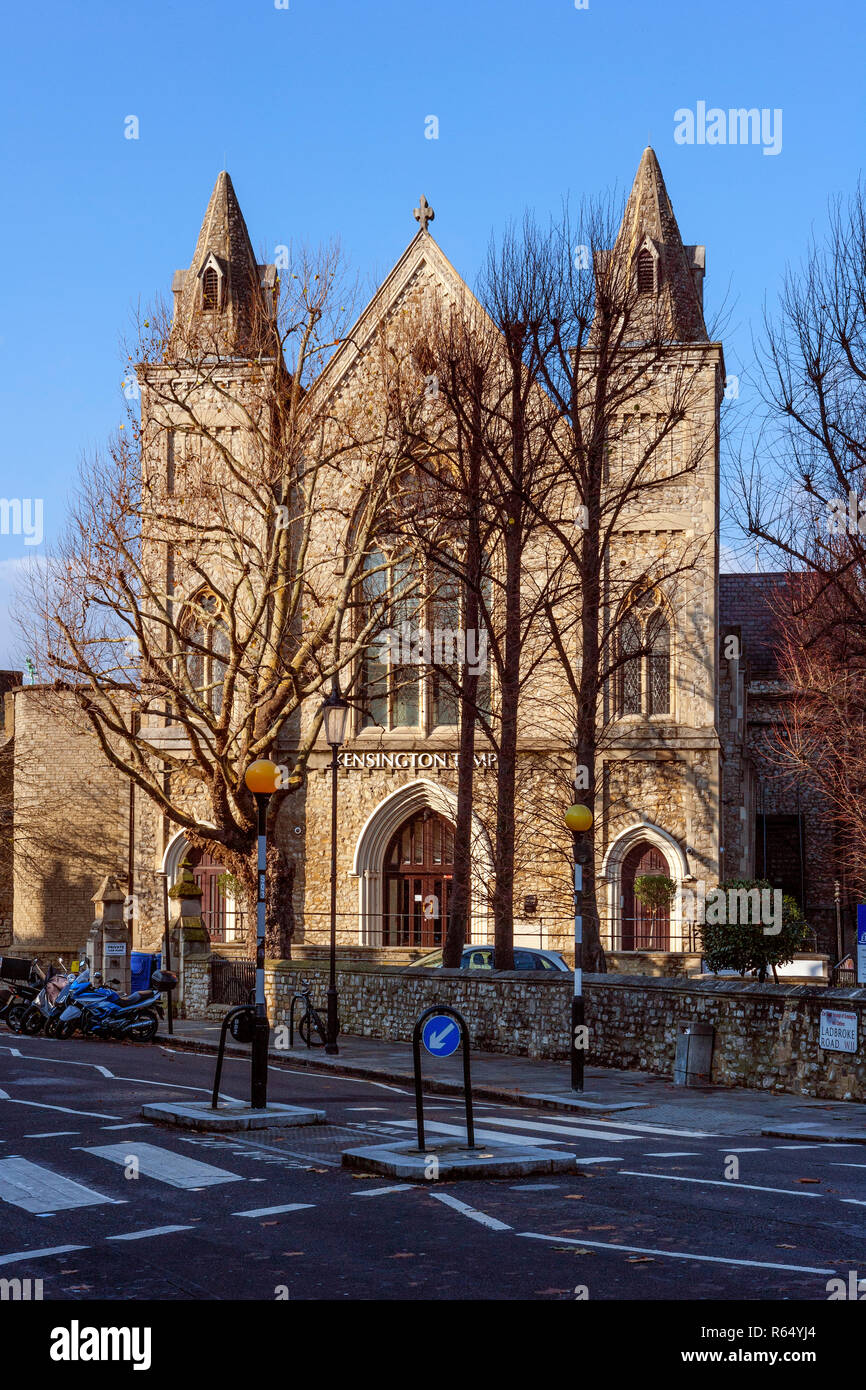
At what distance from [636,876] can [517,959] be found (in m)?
8.19

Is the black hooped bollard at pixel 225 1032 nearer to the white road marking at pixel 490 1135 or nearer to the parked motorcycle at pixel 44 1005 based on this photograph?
the white road marking at pixel 490 1135

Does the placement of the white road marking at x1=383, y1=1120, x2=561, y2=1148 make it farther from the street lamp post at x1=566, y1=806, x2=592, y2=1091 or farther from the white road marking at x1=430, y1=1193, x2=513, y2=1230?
the street lamp post at x1=566, y1=806, x2=592, y2=1091

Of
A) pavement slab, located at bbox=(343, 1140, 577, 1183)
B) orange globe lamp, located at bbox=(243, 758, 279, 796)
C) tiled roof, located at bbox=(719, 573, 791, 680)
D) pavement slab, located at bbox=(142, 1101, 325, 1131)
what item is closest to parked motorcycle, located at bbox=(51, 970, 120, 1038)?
pavement slab, located at bbox=(142, 1101, 325, 1131)

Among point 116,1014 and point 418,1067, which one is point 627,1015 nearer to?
point 116,1014

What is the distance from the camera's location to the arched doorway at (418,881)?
36000 mm

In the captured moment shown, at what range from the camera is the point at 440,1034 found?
11.6 meters

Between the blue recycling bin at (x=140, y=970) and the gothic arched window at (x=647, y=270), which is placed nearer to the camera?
the blue recycling bin at (x=140, y=970)

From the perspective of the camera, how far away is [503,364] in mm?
27750

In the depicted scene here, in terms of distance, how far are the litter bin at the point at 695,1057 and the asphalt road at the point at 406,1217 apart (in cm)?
377

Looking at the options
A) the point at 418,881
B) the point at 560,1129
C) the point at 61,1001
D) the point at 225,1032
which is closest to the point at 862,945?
the point at 560,1129

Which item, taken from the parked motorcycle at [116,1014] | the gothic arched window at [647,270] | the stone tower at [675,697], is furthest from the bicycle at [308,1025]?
the gothic arched window at [647,270]

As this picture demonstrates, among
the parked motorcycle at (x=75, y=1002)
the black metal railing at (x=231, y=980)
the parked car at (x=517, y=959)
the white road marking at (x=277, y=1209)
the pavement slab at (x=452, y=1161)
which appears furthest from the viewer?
the black metal railing at (x=231, y=980)

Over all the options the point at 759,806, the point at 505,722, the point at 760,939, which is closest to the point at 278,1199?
the point at 760,939

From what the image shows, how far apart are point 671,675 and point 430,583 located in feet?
22.9
